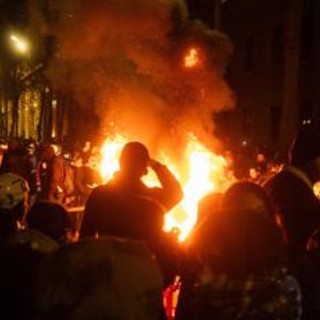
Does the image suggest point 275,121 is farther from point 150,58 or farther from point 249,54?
point 150,58

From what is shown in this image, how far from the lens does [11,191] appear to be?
4.43 metres

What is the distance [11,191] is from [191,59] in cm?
958

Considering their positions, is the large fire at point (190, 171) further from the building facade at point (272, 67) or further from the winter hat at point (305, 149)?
the building facade at point (272, 67)

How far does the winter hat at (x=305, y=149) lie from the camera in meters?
4.96

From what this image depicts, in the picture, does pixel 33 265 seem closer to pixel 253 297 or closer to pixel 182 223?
pixel 253 297

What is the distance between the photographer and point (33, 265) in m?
3.49

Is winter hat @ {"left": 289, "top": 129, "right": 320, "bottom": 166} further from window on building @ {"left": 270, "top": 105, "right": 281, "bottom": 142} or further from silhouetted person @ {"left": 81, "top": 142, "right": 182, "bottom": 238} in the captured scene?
window on building @ {"left": 270, "top": 105, "right": 281, "bottom": 142}

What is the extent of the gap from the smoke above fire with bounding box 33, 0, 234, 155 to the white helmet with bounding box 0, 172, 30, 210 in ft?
28.8

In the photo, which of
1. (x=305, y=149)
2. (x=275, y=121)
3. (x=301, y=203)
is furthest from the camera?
(x=275, y=121)

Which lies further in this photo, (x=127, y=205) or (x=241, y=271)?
(x=127, y=205)

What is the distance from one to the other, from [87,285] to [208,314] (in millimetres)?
693

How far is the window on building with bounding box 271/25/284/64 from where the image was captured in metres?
28.3

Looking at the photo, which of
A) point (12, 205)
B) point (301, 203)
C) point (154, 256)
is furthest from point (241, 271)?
point (12, 205)

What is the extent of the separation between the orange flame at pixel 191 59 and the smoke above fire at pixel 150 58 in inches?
0.8
